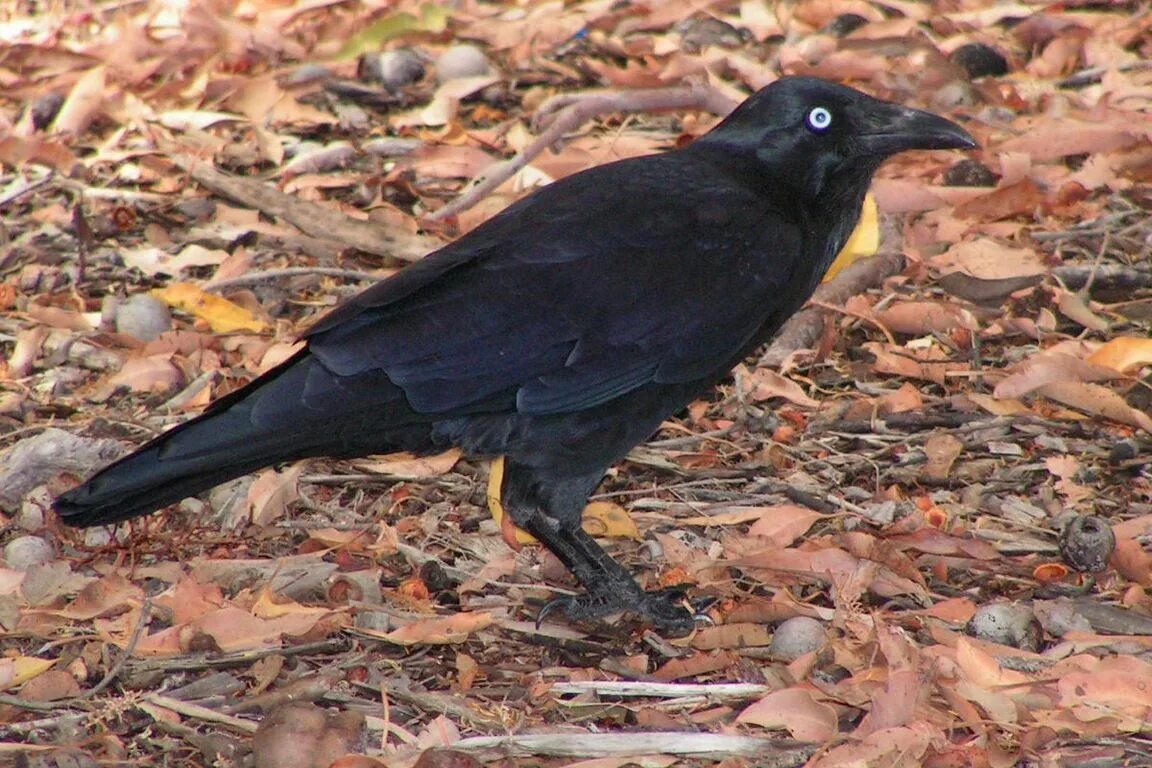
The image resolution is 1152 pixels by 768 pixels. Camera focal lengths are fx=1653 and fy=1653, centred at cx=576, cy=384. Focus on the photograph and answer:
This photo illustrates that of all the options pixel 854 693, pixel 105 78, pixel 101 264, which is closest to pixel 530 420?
pixel 854 693

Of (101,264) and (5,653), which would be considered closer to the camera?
(5,653)

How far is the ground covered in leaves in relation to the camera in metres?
3.63

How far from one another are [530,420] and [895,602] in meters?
1.03

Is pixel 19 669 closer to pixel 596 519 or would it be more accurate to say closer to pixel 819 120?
pixel 596 519

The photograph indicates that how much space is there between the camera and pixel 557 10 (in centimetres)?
771

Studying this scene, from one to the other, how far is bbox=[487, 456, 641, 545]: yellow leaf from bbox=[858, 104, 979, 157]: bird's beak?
4.04 feet

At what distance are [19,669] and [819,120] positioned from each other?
254cm

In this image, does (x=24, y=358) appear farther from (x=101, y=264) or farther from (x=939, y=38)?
(x=939, y=38)

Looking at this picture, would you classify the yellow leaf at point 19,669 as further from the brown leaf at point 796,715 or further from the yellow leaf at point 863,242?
the yellow leaf at point 863,242

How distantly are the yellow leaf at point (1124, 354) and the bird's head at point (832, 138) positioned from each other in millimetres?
802

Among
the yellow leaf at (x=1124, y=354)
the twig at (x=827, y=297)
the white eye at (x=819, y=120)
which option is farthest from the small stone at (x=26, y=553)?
the yellow leaf at (x=1124, y=354)

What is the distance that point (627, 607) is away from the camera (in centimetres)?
426

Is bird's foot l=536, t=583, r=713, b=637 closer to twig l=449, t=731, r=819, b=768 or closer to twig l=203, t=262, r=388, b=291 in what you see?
twig l=449, t=731, r=819, b=768

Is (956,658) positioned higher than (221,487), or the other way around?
(956,658)
